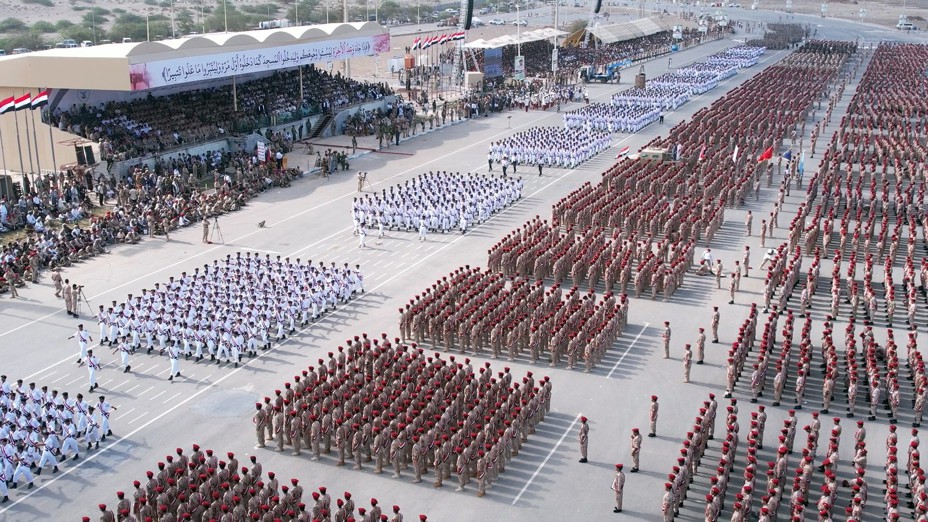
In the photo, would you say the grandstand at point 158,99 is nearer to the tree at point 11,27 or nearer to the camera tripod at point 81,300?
the camera tripod at point 81,300

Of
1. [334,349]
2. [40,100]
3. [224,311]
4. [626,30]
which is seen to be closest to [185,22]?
[626,30]

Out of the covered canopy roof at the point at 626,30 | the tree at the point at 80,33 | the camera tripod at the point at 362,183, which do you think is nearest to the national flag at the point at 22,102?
the camera tripod at the point at 362,183

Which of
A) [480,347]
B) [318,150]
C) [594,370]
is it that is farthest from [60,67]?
[594,370]

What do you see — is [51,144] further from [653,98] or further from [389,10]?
[389,10]

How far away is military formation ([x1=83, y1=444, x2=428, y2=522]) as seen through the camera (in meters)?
16.1

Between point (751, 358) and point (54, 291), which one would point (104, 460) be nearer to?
point (54, 291)

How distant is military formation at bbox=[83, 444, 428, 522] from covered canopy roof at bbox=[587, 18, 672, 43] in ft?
290

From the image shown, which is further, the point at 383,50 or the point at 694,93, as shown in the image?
the point at 694,93

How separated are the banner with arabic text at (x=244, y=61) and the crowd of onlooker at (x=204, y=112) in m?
2.40

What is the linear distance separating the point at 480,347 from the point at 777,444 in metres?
7.65

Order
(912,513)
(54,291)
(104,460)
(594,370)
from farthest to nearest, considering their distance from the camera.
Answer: (54,291), (594,370), (104,460), (912,513)

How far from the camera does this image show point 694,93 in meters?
73.5

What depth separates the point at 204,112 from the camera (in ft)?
161

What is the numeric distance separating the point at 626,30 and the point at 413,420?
308 feet
